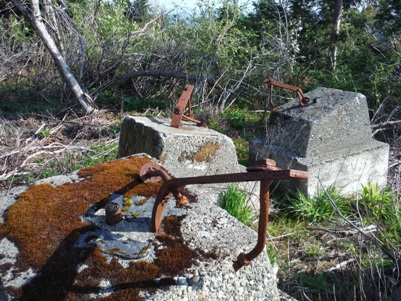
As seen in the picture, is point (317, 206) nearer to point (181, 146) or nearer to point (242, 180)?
point (181, 146)

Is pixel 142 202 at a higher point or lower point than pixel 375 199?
higher

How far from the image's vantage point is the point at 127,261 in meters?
1.62

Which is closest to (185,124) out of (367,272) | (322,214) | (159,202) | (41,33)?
(322,214)

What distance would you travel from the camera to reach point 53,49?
21.8 ft

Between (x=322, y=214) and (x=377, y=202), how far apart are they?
57 cm

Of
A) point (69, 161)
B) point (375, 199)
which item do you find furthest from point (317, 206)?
point (69, 161)

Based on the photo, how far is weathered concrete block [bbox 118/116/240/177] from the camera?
322 cm

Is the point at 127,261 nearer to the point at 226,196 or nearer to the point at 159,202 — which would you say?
the point at 159,202

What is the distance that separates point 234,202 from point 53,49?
4.40m

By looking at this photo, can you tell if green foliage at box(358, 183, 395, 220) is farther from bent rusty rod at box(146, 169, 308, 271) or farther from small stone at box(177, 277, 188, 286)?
small stone at box(177, 277, 188, 286)

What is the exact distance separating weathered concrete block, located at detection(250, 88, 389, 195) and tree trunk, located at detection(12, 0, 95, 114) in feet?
10.8

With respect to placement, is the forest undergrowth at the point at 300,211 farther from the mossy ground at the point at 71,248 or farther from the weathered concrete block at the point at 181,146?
the weathered concrete block at the point at 181,146

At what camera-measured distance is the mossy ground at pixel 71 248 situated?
4.98ft

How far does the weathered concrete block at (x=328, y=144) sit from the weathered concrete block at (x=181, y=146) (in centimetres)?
107
